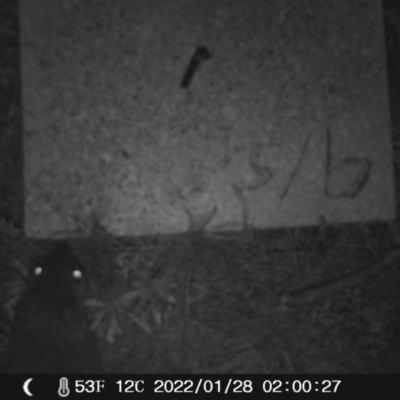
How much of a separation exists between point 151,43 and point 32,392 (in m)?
1.50

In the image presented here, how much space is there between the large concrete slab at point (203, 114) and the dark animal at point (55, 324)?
0.16 m

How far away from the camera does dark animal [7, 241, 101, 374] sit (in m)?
2.18

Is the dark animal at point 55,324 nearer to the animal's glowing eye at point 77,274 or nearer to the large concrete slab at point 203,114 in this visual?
the animal's glowing eye at point 77,274

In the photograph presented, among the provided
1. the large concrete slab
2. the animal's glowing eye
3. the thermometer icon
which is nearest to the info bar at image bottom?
the thermometer icon

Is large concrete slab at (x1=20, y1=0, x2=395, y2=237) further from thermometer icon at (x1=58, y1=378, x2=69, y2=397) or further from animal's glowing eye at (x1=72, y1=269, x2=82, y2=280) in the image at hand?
thermometer icon at (x1=58, y1=378, x2=69, y2=397)

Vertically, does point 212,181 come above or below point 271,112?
below

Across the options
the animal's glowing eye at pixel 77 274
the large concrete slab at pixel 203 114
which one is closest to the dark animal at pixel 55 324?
the animal's glowing eye at pixel 77 274

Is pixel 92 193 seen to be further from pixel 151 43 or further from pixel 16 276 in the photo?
pixel 151 43

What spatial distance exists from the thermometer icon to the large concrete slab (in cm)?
60

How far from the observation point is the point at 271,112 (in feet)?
7.27

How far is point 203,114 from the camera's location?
2211 millimetres

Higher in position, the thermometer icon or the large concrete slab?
the large concrete slab

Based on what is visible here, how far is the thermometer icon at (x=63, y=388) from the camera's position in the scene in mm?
2195

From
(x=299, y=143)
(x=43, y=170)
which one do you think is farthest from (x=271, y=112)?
(x=43, y=170)
